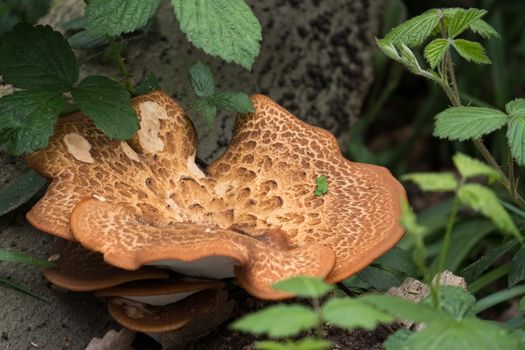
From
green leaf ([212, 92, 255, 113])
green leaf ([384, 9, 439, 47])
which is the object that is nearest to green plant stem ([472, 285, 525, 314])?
green leaf ([384, 9, 439, 47])

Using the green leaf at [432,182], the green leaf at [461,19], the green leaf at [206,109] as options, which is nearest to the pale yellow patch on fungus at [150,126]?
the green leaf at [206,109]

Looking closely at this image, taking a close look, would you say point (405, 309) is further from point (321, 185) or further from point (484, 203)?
point (321, 185)

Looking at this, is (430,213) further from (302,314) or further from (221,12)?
(302,314)

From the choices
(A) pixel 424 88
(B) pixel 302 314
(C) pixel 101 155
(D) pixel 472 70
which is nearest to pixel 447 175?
(B) pixel 302 314

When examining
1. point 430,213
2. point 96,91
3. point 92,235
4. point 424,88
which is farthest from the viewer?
point 424,88

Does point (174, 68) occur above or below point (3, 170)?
above

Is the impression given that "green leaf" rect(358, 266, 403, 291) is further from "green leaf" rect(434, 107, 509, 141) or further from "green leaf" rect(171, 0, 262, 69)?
"green leaf" rect(171, 0, 262, 69)
